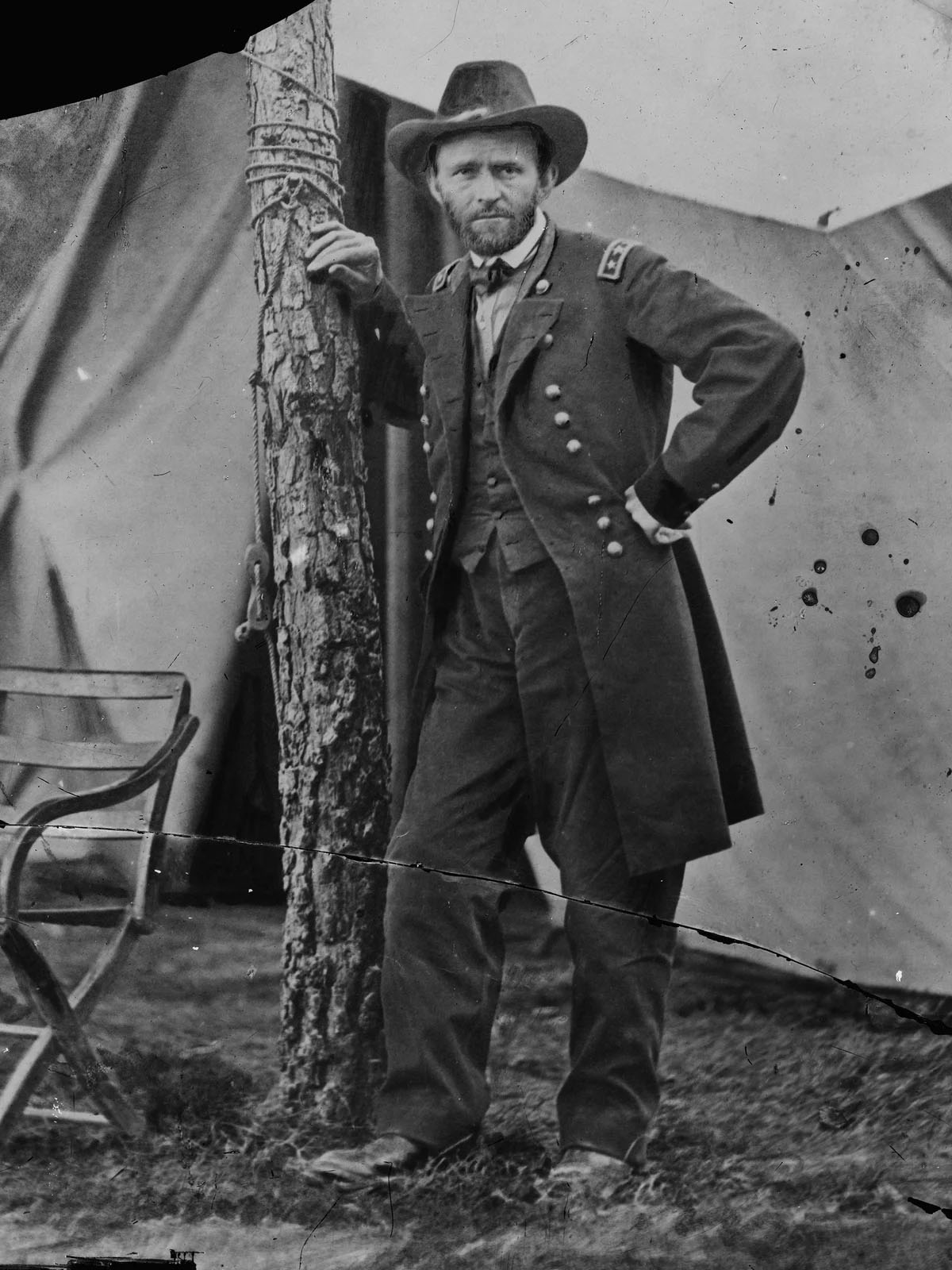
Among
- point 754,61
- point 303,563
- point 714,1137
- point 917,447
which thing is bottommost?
point 714,1137

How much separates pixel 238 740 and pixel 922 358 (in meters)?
1.54

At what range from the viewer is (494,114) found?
8.32 ft

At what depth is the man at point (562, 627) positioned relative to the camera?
8.11 feet

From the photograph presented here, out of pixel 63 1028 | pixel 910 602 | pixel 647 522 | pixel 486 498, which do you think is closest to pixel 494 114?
pixel 486 498

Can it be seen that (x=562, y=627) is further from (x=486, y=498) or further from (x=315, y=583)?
(x=315, y=583)

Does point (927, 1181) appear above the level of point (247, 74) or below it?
below

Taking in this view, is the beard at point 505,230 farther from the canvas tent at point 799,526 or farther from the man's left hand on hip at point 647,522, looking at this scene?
the man's left hand on hip at point 647,522

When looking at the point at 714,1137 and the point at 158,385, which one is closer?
the point at 714,1137

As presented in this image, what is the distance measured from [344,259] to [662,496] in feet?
2.58

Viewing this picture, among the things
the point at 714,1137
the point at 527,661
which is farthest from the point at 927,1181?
the point at 527,661

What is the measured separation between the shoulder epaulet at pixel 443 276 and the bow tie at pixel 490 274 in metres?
0.03

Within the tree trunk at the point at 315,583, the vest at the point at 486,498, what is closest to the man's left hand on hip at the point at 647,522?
the vest at the point at 486,498

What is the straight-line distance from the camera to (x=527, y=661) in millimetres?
2510

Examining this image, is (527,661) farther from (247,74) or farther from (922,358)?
(247,74)
